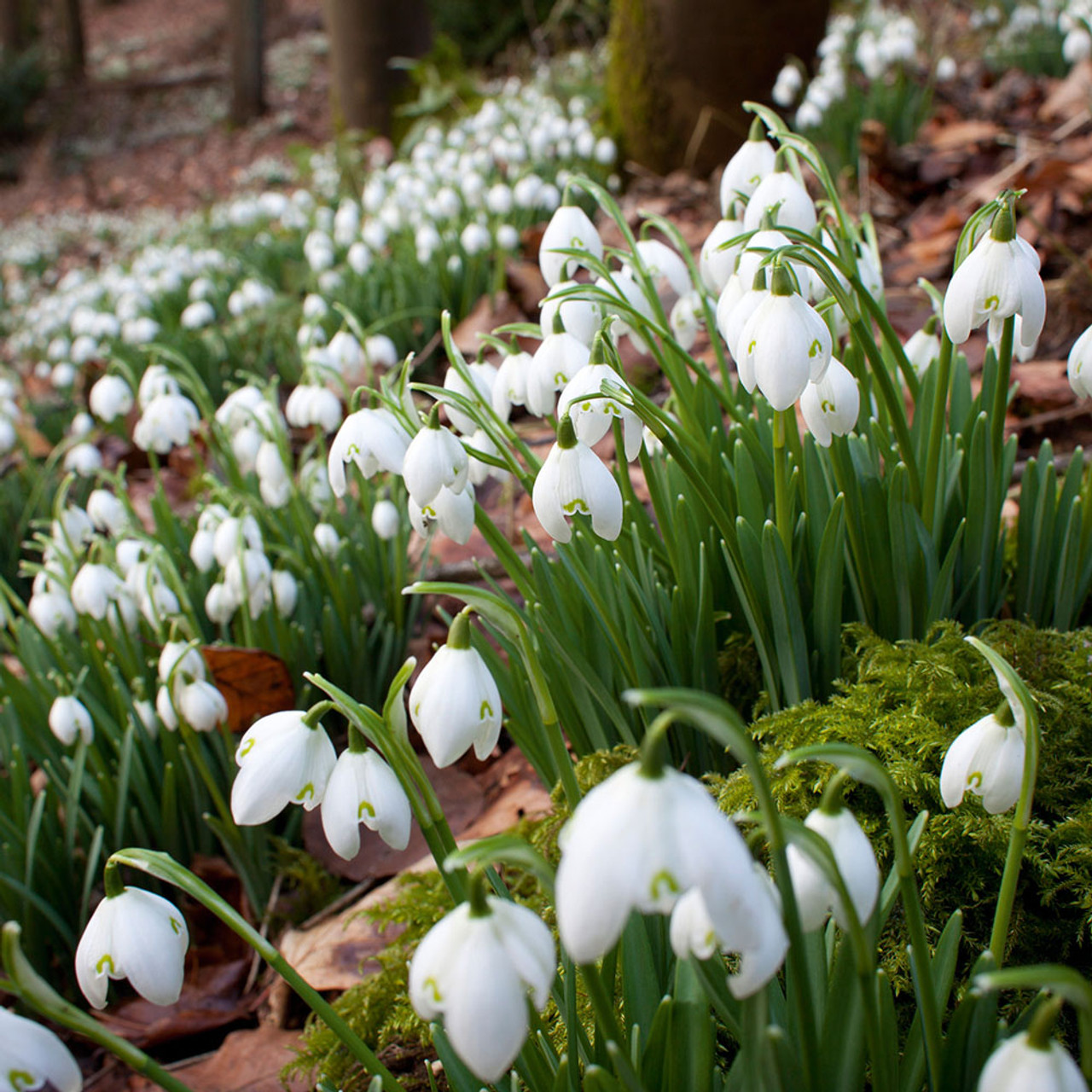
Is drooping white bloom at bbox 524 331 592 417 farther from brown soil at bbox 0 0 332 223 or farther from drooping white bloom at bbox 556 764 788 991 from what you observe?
brown soil at bbox 0 0 332 223

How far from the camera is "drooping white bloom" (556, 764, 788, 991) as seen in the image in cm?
58

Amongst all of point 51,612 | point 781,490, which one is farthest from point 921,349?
point 51,612

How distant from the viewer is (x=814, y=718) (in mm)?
1323

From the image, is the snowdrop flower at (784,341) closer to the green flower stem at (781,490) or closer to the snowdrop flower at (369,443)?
the green flower stem at (781,490)

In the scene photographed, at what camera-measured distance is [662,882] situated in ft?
1.91

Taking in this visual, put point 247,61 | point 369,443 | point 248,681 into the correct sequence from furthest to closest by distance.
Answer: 1. point 247,61
2. point 248,681
3. point 369,443

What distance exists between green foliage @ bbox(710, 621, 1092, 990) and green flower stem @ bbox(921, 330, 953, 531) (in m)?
0.17

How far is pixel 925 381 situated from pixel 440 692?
1059 mm

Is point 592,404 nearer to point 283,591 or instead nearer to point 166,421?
point 283,591

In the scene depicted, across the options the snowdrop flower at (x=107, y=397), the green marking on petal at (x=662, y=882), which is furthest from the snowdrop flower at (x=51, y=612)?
the green marking on petal at (x=662, y=882)

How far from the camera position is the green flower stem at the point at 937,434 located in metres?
1.31

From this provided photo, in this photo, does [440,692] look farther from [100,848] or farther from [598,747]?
[100,848]

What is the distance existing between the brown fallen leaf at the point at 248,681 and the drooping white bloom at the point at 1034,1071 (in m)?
1.61

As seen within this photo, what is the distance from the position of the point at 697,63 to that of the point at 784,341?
13.1 feet
